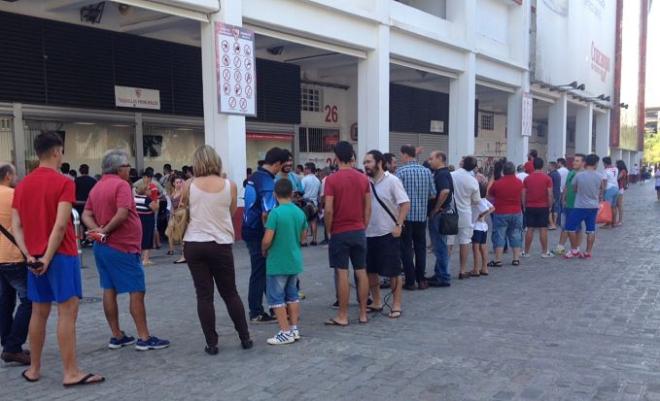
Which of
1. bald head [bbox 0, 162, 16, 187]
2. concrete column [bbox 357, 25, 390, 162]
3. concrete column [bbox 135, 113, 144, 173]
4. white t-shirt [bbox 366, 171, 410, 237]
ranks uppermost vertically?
concrete column [bbox 357, 25, 390, 162]

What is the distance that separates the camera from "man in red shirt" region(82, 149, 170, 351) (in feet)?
16.1

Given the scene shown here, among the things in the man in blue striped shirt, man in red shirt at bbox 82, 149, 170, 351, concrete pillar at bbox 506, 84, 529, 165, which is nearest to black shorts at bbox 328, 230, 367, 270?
the man in blue striped shirt

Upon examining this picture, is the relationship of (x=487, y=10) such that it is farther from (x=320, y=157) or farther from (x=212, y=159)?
(x=212, y=159)

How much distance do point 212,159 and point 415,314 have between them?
3.00 m

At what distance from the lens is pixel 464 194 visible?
845cm

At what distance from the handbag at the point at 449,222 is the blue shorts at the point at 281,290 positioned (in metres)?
3.12

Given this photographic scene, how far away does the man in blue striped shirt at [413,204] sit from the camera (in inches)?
291

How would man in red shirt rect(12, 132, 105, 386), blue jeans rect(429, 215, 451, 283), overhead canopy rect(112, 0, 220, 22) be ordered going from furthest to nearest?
overhead canopy rect(112, 0, 220, 22) < blue jeans rect(429, 215, 451, 283) < man in red shirt rect(12, 132, 105, 386)

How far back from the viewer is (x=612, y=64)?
36188mm

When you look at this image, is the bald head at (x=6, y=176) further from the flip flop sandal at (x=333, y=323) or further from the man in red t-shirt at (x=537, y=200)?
the man in red t-shirt at (x=537, y=200)

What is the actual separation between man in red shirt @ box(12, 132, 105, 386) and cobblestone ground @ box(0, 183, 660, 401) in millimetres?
421

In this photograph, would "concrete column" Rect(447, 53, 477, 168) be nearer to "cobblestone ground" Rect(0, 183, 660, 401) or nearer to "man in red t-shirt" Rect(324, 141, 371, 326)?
"cobblestone ground" Rect(0, 183, 660, 401)

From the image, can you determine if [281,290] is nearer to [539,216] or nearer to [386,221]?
[386,221]

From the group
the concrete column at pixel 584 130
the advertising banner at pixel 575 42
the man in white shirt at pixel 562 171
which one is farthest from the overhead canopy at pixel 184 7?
the concrete column at pixel 584 130
